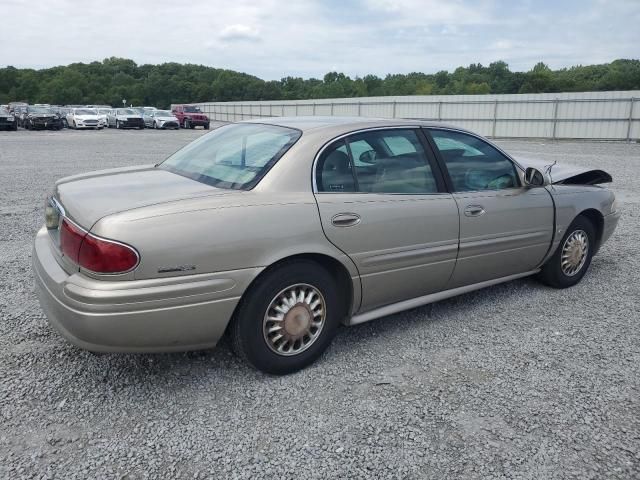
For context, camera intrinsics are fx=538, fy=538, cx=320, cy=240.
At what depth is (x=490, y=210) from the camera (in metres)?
3.94

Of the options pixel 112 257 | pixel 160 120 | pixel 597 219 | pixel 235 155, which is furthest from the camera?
pixel 160 120

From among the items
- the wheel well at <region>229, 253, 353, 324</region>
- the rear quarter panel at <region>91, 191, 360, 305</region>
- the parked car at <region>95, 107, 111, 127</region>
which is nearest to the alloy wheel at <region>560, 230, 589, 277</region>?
the wheel well at <region>229, 253, 353, 324</region>

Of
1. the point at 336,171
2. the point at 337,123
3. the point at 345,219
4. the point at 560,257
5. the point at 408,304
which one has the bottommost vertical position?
the point at 408,304

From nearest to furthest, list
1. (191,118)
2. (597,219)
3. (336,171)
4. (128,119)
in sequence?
(336,171)
(597,219)
(128,119)
(191,118)

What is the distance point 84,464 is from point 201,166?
1930 mm

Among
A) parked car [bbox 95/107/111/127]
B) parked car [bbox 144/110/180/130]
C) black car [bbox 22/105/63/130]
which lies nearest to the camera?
black car [bbox 22/105/63/130]

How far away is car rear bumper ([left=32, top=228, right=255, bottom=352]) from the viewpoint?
2582 millimetres

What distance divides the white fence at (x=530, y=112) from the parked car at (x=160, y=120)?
37.1ft

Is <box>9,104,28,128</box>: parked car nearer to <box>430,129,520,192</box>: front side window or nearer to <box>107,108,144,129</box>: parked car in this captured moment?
<box>107,108,144,129</box>: parked car

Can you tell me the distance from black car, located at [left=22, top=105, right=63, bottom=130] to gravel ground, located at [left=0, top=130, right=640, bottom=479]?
32699mm

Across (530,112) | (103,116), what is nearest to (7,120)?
(103,116)

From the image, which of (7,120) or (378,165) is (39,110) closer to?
(7,120)

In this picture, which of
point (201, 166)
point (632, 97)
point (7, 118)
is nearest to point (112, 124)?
point (7, 118)

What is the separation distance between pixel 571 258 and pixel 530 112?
23949 mm
